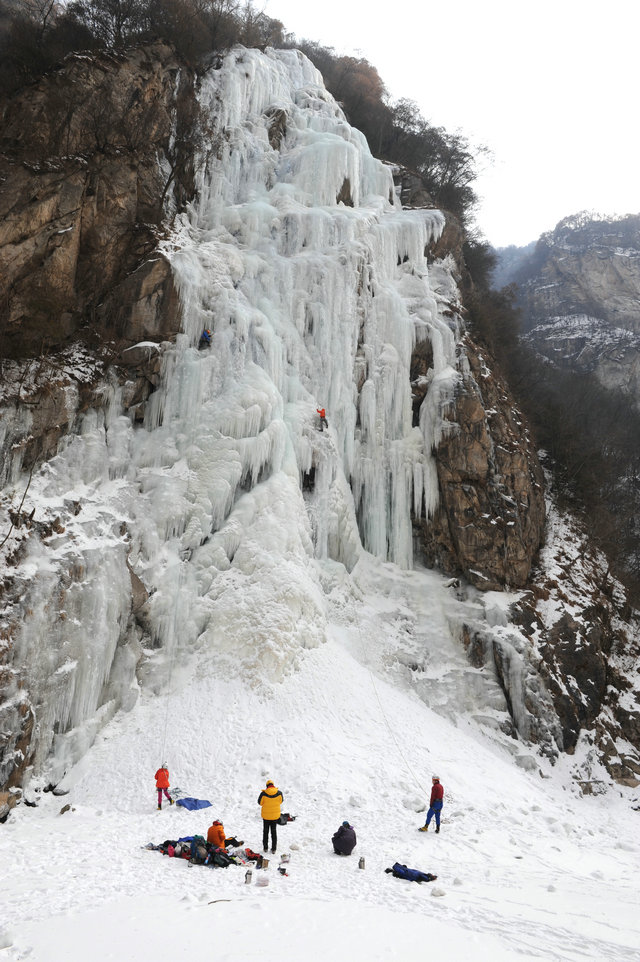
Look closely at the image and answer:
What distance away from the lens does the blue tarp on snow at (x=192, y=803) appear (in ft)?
29.4

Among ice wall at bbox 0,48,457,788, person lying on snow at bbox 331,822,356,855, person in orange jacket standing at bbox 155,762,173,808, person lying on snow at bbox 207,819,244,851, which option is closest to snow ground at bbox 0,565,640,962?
person lying on snow at bbox 331,822,356,855

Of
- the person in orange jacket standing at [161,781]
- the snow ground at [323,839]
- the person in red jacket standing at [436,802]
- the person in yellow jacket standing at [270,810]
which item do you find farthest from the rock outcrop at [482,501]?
the person in yellow jacket standing at [270,810]

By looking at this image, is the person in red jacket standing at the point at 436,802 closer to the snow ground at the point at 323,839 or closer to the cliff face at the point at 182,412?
the snow ground at the point at 323,839

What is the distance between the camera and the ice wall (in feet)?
39.5

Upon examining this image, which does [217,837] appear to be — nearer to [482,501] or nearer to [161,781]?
[161,781]

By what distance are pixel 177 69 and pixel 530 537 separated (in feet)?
64.4

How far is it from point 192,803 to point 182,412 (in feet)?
30.4

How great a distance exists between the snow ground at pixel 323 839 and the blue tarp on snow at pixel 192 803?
15 cm

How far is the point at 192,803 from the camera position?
9.03 meters

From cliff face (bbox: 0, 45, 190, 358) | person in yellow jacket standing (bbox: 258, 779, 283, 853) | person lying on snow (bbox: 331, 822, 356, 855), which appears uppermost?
cliff face (bbox: 0, 45, 190, 358)

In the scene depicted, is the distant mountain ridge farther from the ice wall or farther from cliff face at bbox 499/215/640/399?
the ice wall

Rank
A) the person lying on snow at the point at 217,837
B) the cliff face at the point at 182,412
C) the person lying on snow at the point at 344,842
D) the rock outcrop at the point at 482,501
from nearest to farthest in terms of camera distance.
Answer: the person lying on snow at the point at 217,837 < the person lying on snow at the point at 344,842 < the cliff face at the point at 182,412 < the rock outcrop at the point at 482,501

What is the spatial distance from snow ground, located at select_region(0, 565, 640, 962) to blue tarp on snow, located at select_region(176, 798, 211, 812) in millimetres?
153

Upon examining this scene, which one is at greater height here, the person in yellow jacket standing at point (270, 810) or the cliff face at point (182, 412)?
the cliff face at point (182, 412)
